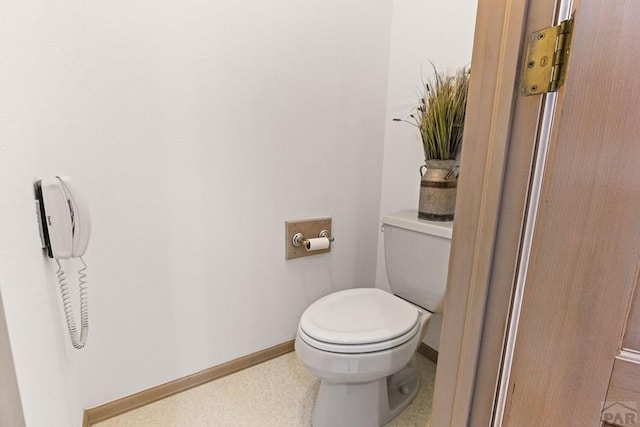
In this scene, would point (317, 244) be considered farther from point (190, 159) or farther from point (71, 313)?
point (71, 313)

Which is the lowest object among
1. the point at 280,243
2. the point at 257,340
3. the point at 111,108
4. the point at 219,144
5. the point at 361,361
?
the point at 257,340

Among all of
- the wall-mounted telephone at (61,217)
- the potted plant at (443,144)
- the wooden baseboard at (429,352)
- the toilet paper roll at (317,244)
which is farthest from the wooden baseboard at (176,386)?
the potted plant at (443,144)

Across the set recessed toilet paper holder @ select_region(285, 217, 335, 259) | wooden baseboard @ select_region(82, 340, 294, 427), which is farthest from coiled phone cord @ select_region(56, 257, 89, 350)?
recessed toilet paper holder @ select_region(285, 217, 335, 259)

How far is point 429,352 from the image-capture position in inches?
63.2

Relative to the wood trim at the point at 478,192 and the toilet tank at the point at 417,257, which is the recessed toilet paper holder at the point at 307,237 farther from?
the wood trim at the point at 478,192

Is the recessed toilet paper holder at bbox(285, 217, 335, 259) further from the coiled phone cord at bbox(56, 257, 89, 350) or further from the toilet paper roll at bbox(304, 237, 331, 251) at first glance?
the coiled phone cord at bbox(56, 257, 89, 350)

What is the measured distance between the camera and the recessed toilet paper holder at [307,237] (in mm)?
1503

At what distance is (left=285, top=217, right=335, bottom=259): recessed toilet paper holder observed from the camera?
4.93ft

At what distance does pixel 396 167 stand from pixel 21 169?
4.70 ft

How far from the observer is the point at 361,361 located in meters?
1.02

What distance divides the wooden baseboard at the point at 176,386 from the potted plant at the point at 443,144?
0.98 metres

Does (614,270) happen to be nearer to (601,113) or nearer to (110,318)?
(601,113)

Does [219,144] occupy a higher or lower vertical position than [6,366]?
higher

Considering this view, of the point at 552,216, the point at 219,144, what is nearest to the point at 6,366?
the point at 552,216
